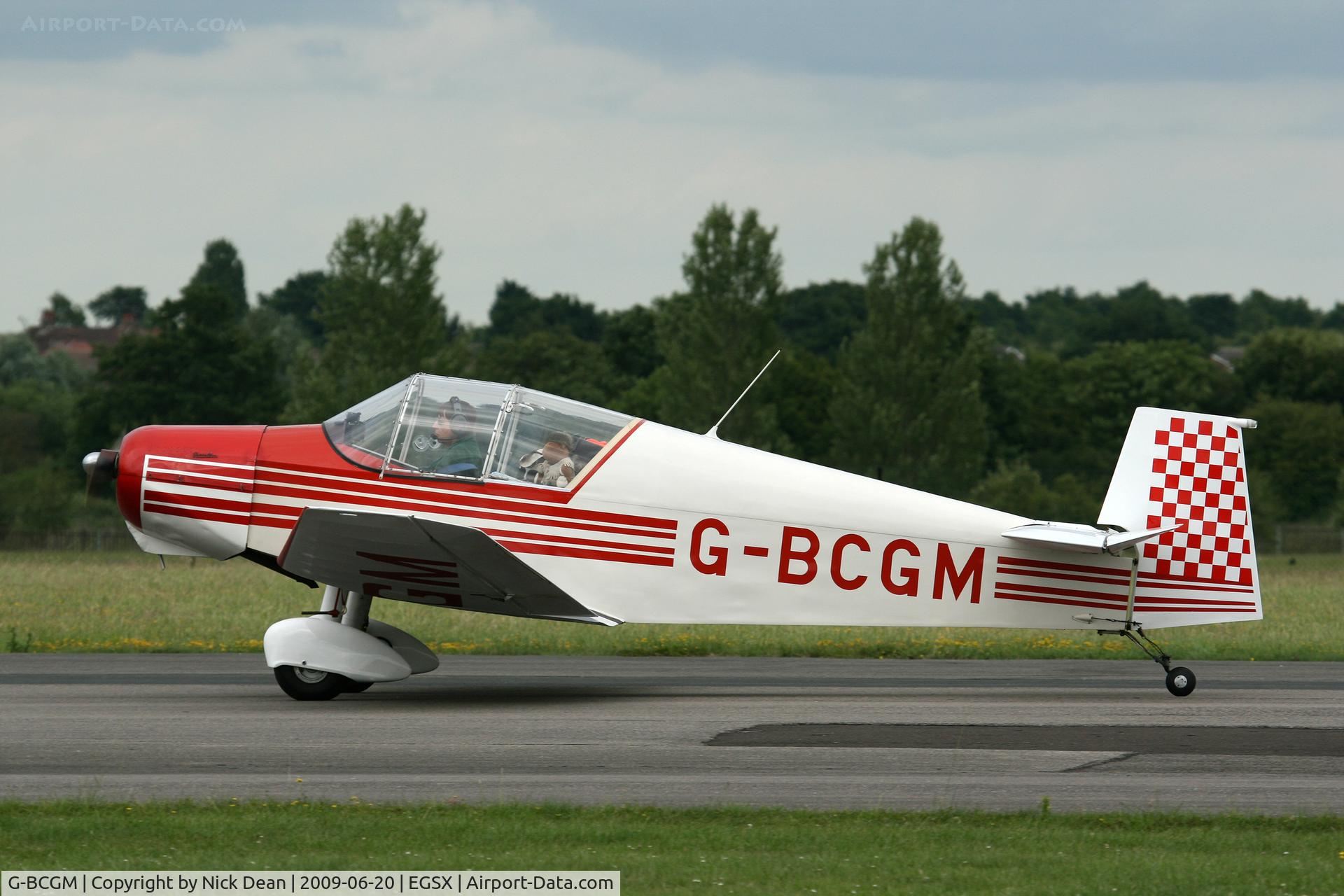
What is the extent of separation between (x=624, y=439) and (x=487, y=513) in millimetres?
1252

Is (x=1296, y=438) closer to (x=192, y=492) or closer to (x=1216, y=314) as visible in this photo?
(x=192, y=492)

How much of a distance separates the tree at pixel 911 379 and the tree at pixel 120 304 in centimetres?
12471

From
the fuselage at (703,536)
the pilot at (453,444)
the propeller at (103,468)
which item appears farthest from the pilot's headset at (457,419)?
the propeller at (103,468)

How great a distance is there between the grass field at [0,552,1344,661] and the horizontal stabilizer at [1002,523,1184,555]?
439cm

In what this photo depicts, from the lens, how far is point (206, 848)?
680 cm

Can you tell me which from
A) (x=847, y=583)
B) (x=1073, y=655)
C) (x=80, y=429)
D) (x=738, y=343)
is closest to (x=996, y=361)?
(x=738, y=343)

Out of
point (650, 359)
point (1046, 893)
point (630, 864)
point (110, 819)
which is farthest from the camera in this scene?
point (650, 359)

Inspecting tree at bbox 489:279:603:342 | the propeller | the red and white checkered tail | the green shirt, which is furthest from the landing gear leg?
tree at bbox 489:279:603:342

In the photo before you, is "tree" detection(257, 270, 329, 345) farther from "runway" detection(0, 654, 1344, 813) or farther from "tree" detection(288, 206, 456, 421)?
"runway" detection(0, 654, 1344, 813)

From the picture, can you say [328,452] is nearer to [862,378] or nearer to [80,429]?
[862,378]

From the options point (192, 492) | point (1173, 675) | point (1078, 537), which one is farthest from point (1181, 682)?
point (192, 492)

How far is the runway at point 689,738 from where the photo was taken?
8.30 m

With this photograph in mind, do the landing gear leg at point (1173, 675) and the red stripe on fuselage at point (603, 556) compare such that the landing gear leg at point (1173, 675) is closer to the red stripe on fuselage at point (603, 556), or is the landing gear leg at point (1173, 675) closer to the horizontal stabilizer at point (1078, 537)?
the horizontal stabilizer at point (1078, 537)

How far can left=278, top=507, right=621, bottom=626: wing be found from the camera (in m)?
11.0
